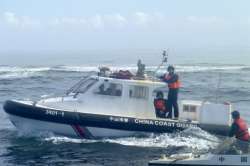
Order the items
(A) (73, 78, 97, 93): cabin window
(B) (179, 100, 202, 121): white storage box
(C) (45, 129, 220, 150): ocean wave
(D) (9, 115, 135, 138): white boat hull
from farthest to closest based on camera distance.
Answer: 1. (B) (179, 100, 202, 121): white storage box
2. (A) (73, 78, 97, 93): cabin window
3. (D) (9, 115, 135, 138): white boat hull
4. (C) (45, 129, 220, 150): ocean wave

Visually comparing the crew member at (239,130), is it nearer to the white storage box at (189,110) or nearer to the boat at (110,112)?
the boat at (110,112)

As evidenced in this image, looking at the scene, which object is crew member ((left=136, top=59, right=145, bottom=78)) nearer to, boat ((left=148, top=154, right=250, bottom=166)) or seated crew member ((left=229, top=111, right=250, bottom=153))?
seated crew member ((left=229, top=111, right=250, bottom=153))

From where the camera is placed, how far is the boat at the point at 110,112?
1712 cm

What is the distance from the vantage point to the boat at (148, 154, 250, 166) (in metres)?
13.3

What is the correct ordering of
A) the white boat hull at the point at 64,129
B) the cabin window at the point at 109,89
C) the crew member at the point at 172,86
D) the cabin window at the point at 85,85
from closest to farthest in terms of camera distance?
the white boat hull at the point at 64,129 < the crew member at the point at 172,86 < the cabin window at the point at 109,89 < the cabin window at the point at 85,85

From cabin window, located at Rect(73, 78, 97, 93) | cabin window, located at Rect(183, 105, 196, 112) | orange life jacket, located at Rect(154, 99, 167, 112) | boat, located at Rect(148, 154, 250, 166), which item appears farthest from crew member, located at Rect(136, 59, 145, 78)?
boat, located at Rect(148, 154, 250, 166)

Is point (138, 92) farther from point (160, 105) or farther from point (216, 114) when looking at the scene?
point (216, 114)

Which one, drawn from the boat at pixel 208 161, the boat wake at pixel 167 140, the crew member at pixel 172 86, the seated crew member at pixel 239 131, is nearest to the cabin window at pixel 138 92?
the crew member at pixel 172 86

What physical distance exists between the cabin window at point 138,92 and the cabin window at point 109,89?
40cm

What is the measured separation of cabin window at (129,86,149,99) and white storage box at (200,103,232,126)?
2.02m

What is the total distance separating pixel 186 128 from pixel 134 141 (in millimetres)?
1794

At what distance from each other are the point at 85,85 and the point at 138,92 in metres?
1.86

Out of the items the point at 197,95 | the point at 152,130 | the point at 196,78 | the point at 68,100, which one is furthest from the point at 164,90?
the point at 196,78

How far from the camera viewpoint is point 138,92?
17.7 m
